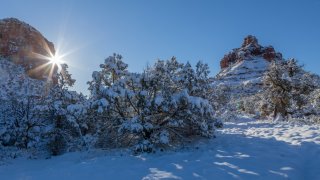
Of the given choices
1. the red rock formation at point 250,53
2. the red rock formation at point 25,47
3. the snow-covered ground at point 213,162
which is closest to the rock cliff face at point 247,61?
the red rock formation at point 250,53

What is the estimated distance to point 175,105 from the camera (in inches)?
527

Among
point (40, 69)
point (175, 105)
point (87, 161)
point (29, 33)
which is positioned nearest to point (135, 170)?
point (87, 161)

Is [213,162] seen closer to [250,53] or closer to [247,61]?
[247,61]

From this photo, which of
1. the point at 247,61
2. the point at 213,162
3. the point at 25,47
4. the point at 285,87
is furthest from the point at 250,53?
the point at 213,162

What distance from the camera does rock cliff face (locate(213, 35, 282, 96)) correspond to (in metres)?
125

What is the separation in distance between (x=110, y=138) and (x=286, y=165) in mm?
8173

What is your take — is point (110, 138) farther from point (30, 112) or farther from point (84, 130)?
point (30, 112)

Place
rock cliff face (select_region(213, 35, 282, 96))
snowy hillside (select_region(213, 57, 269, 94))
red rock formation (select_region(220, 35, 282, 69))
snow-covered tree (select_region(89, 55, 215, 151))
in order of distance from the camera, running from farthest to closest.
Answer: red rock formation (select_region(220, 35, 282, 69)) < rock cliff face (select_region(213, 35, 282, 96)) < snowy hillside (select_region(213, 57, 269, 94)) < snow-covered tree (select_region(89, 55, 215, 151))

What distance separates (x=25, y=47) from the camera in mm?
55156

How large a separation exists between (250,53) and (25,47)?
116 m

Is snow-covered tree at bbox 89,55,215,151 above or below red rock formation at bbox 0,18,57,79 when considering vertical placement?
below

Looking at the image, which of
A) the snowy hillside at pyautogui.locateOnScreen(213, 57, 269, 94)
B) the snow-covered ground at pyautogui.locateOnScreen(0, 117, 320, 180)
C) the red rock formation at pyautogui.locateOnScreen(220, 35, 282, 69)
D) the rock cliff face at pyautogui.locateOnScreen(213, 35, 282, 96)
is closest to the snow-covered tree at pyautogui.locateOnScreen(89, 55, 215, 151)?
the snow-covered ground at pyautogui.locateOnScreen(0, 117, 320, 180)

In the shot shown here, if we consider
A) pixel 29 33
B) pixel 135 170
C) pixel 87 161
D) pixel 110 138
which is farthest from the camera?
pixel 29 33

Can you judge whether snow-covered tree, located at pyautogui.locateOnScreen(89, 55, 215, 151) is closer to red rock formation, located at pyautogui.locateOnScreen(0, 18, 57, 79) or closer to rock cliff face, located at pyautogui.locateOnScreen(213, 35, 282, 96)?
red rock formation, located at pyautogui.locateOnScreen(0, 18, 57, 79)
